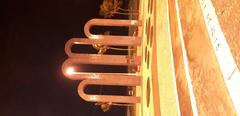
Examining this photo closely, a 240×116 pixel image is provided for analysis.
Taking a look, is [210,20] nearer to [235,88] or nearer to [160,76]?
[235,88]

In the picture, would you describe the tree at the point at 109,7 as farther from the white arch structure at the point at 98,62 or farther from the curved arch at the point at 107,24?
the white arch structure at the point at 98,62

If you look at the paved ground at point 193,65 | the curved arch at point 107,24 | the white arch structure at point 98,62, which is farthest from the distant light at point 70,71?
the paved ground at point 193,65

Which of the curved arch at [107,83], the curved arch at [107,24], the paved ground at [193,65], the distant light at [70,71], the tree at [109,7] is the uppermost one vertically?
the tree at [109,7]

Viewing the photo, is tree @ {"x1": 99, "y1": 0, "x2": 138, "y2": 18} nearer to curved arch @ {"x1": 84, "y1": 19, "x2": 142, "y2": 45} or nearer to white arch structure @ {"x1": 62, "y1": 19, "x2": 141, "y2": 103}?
curved arch @ {"x1": 84, "y1": 19, "x2": 142, "y2": 45}

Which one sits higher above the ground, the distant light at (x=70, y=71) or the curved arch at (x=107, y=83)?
the distant light at (x=70, y=71)

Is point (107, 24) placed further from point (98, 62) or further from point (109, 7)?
point (109, 7)

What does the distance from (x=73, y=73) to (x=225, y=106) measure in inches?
62.2

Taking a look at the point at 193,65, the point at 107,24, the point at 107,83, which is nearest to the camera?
the point at 193,65

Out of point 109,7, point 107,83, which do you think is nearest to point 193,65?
point 107,83

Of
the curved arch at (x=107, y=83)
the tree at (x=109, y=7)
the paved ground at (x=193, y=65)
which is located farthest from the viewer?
the tree at (x=109, y=7)

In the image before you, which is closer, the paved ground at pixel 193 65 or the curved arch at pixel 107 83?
the paved ground at pixel 193 65

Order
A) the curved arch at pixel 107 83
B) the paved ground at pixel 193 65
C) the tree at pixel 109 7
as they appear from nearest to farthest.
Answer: the paved ground at pixel 193 65 < the curved arch at pixel 107 83 < the tree at pixel 109 7

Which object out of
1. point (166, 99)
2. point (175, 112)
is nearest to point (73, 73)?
point (166, 99)

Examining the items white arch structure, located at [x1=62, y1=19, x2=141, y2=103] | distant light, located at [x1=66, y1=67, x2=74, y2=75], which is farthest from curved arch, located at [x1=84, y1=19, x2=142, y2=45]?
distant light, located at [x1=66, y1=67, x2=74, y2=75]
